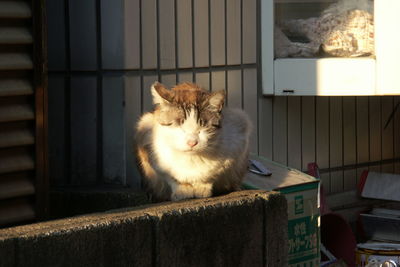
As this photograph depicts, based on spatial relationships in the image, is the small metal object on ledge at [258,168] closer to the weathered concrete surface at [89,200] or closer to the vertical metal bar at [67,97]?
the weathered concrete surface at [89,200]

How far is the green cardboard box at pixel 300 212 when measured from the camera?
367 cm

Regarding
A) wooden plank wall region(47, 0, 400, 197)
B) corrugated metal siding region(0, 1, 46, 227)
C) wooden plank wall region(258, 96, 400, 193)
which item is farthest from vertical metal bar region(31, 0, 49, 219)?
wooden plank wall region(258, 96, 400, 193)

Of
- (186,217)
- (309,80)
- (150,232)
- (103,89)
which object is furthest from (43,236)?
(309,80)

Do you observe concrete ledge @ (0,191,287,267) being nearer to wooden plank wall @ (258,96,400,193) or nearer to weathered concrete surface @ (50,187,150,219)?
weathered concrete surface @ (50,187,150,219)

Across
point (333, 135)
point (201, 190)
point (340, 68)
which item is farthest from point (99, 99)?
point (333, 135)

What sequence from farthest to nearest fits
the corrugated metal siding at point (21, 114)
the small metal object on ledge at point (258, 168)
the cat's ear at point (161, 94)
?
the small metal object on ledge at point (258, 168), the cat's ear at point (161, 94), the corrugated metal siding at point (21, 114)

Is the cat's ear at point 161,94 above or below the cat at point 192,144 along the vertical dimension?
above

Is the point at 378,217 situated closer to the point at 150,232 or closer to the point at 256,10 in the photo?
the point at 256,10

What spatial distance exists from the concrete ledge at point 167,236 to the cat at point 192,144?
12 centimetres

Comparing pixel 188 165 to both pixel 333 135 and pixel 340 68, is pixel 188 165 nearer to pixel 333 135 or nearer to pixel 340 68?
pixel 340 68

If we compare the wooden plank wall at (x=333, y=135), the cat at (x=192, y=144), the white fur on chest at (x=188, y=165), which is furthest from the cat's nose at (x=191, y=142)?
the wooden plank wall at (x=333, y=135)

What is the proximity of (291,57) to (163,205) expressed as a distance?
1.99m

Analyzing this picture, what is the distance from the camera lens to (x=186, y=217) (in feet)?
9.69

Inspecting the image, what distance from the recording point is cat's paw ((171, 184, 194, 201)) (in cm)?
335
